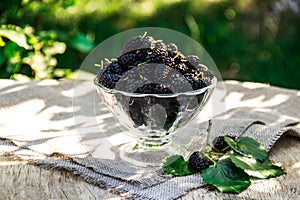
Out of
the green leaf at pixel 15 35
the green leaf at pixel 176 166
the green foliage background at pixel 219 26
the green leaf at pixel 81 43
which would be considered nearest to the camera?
the green leaf at pixel 176 166

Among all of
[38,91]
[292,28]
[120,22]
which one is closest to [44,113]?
[38,91]

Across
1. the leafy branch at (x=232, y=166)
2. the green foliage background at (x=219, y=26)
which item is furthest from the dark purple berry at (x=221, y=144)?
the green foliage background at (x=219, y=26)

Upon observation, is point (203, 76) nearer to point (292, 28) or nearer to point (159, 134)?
point (159, 134)

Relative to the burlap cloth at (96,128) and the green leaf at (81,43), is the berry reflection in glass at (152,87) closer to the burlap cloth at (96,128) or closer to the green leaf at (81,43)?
the burlap cloth at (96,128)

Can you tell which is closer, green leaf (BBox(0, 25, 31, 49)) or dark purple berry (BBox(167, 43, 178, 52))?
dark purple berry (BBox(167, 43, 178, 52))

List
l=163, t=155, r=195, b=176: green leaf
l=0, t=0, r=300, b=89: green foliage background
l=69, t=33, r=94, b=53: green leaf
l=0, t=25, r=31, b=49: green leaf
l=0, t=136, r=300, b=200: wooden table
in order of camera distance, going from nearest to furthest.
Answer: l=0, t=136, r=300, b=200: wooden table → l=163, t=155, r=195, b=176: green leaf → l=0, t=25, r=31, b=49: green leaf → l=69, t=33, r=94, b=53: green leaf → l=0, t=0, r=300, b=89: green foliage background

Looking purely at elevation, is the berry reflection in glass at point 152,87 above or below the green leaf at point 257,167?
above

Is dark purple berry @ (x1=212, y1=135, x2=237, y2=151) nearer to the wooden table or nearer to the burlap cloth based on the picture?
the burlap cloth

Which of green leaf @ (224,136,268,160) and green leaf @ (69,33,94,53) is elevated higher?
green leaf @ (224,136,268,160)

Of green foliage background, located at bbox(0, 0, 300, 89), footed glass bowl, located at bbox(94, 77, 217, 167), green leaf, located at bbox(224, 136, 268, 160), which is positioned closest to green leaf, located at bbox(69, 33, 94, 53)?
green foliage background, located at bbox(0, 0, 300, 89)
